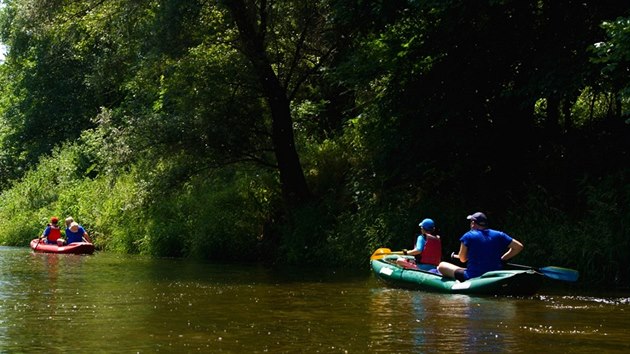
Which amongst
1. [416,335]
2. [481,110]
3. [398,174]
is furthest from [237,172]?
[416,335]

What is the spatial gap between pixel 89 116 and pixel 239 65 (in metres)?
20.1

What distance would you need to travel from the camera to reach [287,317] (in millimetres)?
11875

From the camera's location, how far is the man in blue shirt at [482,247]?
47.8 feet

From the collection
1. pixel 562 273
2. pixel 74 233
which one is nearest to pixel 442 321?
pixel 562 273

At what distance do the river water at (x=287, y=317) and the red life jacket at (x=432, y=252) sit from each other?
0.93 metres

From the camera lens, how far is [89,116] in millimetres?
42188

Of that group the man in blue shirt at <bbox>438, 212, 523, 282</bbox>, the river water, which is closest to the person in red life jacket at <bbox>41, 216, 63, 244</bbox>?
the river water

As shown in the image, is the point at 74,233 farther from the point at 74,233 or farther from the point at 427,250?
the point at 427,250

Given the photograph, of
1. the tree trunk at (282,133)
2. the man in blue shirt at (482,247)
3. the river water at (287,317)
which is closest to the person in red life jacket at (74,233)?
the tree trunk at (282,133)

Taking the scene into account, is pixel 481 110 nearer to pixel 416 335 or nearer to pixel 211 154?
pixel 211 154

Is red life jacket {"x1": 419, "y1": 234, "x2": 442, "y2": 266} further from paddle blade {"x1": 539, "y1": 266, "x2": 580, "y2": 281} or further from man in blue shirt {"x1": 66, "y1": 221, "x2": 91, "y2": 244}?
man in blue shirt {"x1": 66, "y1": 221, "x2": 91, "y2": 244}

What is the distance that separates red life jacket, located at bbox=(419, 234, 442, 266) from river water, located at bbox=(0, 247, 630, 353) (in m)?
0.93

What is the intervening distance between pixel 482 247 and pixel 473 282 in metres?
0.51

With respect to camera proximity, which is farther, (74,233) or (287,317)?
(74,233)
